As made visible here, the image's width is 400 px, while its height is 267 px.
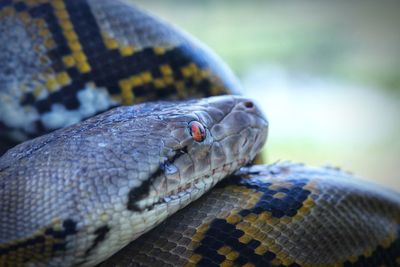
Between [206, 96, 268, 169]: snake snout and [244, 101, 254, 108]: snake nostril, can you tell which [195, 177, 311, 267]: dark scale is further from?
[244, 101, 254, 108]: snake nostril

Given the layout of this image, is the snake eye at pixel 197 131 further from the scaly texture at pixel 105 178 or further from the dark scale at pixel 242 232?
the dark scale at pixel 242 232

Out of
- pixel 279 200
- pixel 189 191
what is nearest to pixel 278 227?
pixel 279 200

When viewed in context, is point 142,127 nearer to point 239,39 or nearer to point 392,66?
point 392,66

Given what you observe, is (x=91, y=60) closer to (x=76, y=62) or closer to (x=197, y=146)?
(x=76, y=62)

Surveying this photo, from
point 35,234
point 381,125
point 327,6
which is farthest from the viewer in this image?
point 327,6

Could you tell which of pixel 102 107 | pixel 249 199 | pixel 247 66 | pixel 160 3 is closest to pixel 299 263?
pixel 249 199

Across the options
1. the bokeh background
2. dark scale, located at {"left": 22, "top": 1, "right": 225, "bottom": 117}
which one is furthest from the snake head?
the bokeh background

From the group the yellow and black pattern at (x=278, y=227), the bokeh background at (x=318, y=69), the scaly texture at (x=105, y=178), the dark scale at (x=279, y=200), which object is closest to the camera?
the scaly texture at (x=105, y=178)

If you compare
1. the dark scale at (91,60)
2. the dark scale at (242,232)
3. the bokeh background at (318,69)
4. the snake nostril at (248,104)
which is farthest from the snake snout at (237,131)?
the bokeh background at (318,69)
